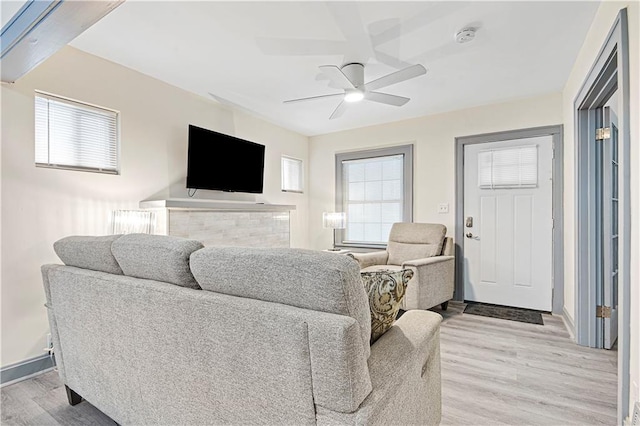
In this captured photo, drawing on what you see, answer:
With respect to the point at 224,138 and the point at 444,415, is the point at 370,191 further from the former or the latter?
the point at 444,415

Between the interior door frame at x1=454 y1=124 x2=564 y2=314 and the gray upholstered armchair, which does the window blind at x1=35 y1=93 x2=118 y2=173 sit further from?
the interior door frame at x1=454 y1=124 x2=564 y2=314

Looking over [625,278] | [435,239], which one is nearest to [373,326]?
[625,278]

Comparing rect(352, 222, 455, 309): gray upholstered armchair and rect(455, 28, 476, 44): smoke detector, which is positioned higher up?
rect(455, 28, 476, 44): smoke detector

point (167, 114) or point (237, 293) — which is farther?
point (167, 114)

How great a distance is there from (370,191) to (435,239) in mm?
1330

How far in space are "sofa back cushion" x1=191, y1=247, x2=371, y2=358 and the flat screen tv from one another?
240 cm

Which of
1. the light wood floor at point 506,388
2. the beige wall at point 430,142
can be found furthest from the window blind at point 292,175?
the light wood floor at point 506,388

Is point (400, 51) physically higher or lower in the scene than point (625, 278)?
higher

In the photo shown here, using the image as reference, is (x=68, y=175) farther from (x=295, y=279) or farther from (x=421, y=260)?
(x=421, y=260)

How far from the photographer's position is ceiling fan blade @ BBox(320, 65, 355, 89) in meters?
2.46

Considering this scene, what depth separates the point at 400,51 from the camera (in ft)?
8.62

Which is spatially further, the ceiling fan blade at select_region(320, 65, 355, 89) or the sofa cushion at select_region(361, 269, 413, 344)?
the ceiling fan blade at select_region(320, 65, 355, 89)

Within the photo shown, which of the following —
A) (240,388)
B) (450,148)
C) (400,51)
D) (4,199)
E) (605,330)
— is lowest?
(605,330)

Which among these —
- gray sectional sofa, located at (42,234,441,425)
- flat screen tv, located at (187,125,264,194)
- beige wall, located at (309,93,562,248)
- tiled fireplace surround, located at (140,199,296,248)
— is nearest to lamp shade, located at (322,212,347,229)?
beige wall, located at (309,93,562,248)
